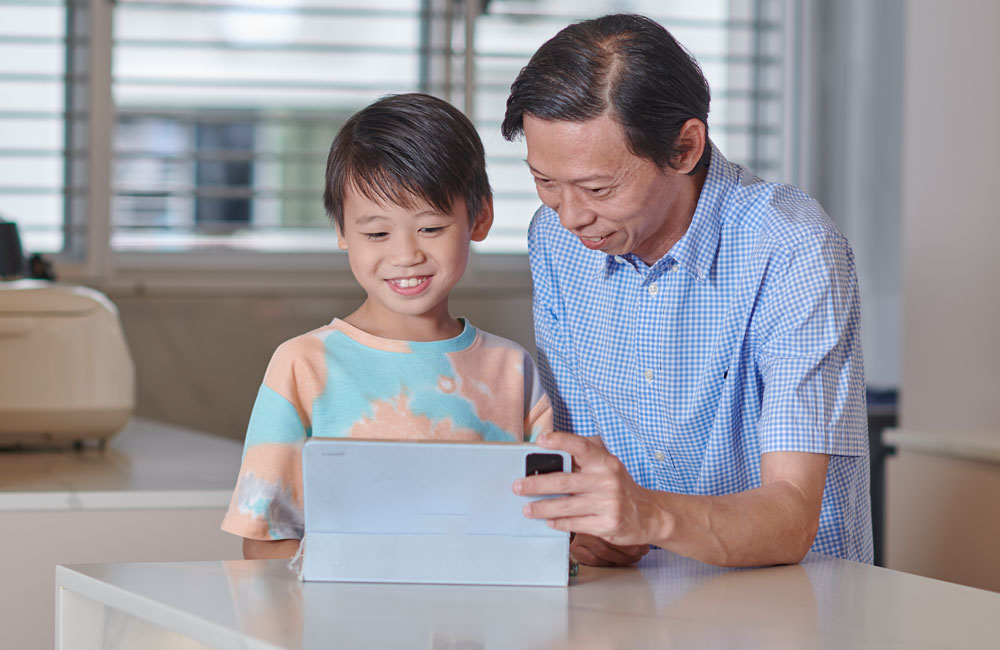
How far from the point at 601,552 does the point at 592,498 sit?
14 cm

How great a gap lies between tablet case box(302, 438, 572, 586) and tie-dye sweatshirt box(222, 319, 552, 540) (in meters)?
0.17

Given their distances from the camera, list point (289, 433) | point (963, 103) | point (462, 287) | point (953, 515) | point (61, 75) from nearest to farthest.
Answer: point (289, 433) → point (953, 515) → point (963, 103) → point (61, 75) → point (462, 287)

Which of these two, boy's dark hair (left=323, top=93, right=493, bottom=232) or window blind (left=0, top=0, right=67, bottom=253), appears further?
window blind (left=0, top=0, right=67, bottom=253)

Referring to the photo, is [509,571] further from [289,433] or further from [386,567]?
[289,433]

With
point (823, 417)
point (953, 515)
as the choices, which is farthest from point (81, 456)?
point (953, 515)

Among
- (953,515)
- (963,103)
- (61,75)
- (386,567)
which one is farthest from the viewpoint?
(61,75)

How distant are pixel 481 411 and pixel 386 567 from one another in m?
0.28

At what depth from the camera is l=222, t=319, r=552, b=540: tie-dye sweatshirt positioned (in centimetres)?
112

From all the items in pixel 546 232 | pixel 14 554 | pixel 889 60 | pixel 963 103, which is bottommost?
pixel 14 554

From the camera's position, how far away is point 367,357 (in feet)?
3.88

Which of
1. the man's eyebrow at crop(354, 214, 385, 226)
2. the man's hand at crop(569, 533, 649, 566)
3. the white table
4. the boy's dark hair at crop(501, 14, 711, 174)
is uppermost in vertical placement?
the boy's dark hair at crop(501, 14, 711, 174)

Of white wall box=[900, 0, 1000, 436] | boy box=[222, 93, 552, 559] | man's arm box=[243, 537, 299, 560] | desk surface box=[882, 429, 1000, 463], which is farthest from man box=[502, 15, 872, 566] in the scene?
white wall box=[900, 0, 1000, 436]

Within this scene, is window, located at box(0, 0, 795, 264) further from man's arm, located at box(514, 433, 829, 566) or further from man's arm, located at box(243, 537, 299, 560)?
man's arm, located at box(514, 433, 829, 566)

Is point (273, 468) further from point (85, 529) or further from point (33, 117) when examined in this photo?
point (33, 117)
